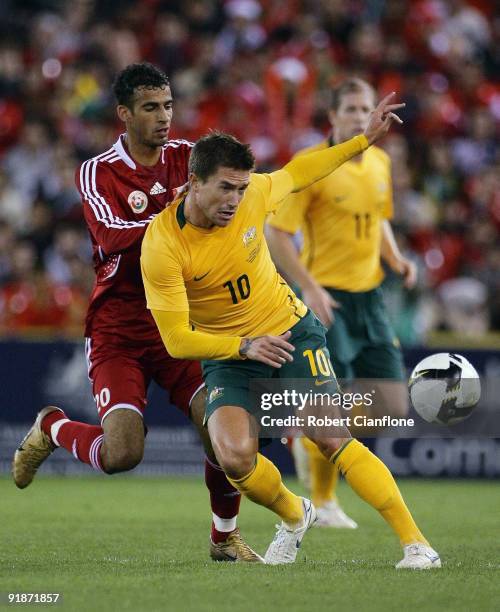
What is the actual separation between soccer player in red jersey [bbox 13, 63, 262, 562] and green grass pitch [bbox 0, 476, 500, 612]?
0.52 meters

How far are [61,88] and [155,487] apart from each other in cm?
656

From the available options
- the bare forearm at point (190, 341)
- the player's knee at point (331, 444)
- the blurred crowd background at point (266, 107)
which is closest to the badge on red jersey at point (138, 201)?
the bare forearm at point (190, 341)

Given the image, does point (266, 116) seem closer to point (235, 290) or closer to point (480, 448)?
point (480, 448)

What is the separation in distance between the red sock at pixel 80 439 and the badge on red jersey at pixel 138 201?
4.04 ft

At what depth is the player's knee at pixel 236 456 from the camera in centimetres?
625

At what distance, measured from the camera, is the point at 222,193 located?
6.16 meters

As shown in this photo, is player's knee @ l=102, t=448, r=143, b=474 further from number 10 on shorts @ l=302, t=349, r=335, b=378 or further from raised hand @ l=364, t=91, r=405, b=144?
raised hand @ l=364, t=91, r=405, b=144

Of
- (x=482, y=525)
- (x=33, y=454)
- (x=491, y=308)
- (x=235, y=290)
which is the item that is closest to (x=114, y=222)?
(x=235, y=290)

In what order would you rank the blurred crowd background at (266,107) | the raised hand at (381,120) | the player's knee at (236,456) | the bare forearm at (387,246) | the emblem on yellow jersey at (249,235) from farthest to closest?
the blurred crowd background at (266,107) < the bare forearm at (387,246) < the raised hand at (381,120) < the emblem on yellow jersey at (249,235) < the player's knee at (236,456)

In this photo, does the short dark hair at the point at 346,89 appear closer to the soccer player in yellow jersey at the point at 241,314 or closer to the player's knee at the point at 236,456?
the soccer player in yellow jersey at the point at 241,314

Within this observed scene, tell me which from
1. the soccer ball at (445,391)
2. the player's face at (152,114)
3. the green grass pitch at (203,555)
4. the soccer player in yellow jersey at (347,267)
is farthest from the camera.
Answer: the soccer player in yellow jersey at (347,267)

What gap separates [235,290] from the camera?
256 inches

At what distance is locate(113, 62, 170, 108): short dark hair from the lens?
7078 millimetres

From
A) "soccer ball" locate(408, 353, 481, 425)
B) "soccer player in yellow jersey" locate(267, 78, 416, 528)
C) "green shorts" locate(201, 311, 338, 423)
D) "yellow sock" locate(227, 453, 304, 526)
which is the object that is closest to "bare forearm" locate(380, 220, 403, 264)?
"soccer player in yellow jersey" locate(267, 78, 416, 528)
